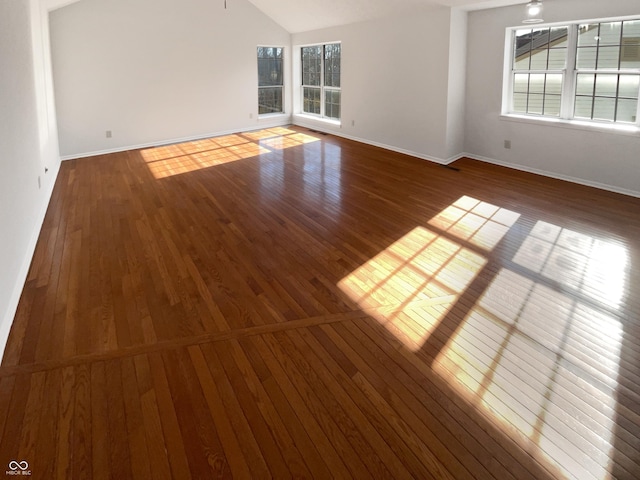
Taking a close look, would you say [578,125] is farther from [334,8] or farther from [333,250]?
[334,8]

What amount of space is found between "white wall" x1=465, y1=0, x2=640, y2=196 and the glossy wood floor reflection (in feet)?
1.83

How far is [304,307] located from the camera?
9.43 ft

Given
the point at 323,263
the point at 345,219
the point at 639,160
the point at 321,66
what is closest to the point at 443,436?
the point at 323,263

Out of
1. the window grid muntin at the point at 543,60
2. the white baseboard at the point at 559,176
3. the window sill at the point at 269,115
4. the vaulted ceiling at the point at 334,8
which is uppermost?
the vaulted ceiling at the point at 334,8

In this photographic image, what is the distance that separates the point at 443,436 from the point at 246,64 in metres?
8.84

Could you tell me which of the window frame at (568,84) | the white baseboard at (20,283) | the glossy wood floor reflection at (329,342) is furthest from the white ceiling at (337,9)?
the white baseboard at (20,283)

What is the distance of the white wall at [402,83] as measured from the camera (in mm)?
6410

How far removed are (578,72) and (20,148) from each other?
19.7ft

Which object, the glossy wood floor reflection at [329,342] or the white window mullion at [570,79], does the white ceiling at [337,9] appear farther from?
the glossy wood floor reflection at [329,342]

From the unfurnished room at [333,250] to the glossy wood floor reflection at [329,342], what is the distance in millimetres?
14

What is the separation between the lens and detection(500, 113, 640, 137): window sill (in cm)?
494

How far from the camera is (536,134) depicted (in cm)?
586

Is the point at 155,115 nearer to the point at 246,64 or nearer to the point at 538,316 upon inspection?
the point at 246,64

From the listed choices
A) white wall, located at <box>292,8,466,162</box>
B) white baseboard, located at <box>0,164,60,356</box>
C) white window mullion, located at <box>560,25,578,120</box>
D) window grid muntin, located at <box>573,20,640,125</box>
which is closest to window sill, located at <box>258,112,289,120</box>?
white wall, located at <box>292,8,466,162</box>
